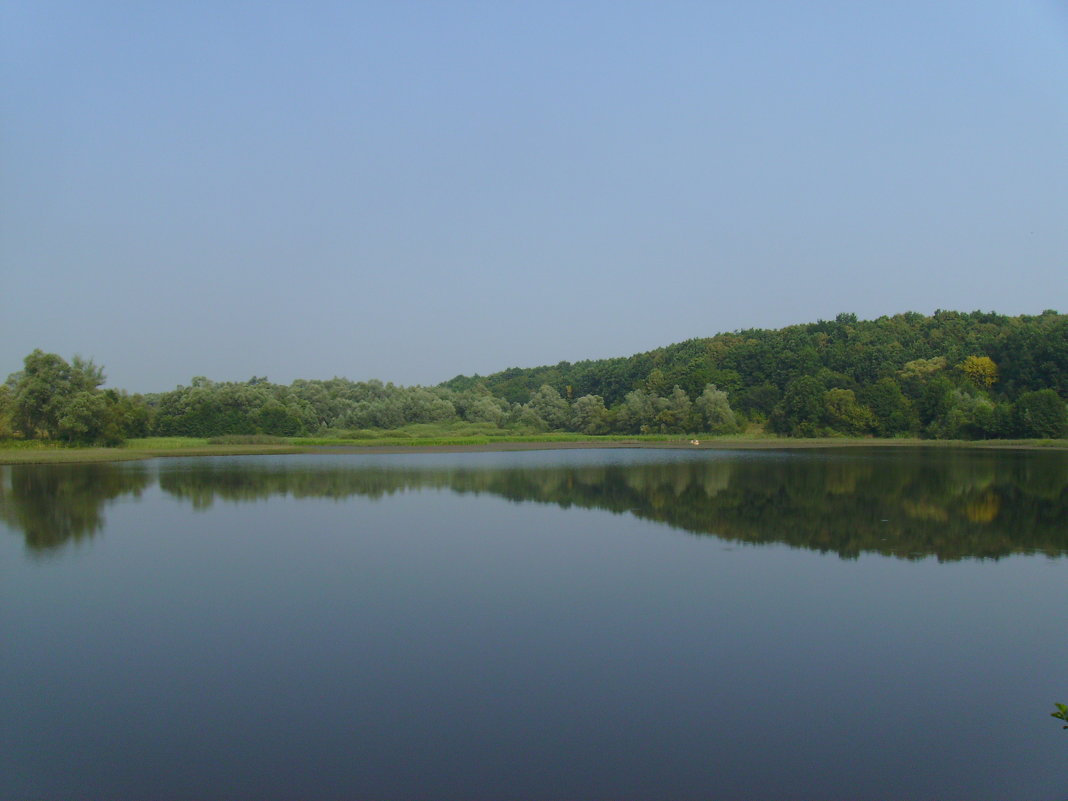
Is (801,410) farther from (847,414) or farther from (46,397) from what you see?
(46,397)

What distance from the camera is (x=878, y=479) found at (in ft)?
90.0

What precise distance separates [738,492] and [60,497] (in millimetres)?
20757

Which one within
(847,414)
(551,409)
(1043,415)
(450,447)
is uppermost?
(551,409)

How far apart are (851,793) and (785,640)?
11.4 feet

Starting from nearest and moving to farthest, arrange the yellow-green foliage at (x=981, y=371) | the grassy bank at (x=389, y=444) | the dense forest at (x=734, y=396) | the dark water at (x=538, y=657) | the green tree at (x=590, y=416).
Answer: the dark water at (x=538, y=657)
the grassy bank at (x=389, y=444)
the dense forest at (x=734, y=396)
the yellow-green foliage at (x=981, y=371)
the green tree at (x=590, y=416)

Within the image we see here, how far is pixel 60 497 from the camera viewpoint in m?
23.4

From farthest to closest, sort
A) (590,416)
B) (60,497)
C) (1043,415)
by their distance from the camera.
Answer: (590,416), (1043,415), (60,497)

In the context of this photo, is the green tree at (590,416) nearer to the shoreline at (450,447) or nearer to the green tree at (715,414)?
the shoreline at (450,447)

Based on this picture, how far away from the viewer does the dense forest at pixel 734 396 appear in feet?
170

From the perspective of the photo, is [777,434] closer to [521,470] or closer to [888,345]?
[888,345]

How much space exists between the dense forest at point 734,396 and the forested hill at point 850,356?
17 centimetres

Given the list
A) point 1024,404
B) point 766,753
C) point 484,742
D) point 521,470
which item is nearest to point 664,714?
point 766,753

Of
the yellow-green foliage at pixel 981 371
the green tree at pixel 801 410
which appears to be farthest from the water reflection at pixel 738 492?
the green tree at pixel 801 410

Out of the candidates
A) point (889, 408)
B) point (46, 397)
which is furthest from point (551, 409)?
point (46, 397)
